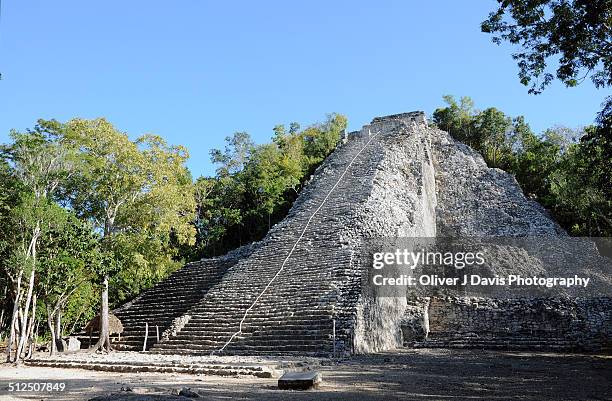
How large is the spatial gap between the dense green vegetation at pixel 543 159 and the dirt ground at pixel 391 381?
22.9ft

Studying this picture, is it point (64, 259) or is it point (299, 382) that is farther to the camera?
point (64, 259)

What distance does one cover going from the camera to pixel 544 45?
7184 millimetres

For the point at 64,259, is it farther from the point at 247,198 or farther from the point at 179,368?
the point at 247,198

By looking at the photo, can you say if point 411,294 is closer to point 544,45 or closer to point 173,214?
point 173,214

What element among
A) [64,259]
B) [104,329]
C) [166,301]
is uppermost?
[64,259]

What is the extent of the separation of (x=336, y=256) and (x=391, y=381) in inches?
255

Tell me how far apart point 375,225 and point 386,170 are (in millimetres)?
5341

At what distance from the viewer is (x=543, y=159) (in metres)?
24.8

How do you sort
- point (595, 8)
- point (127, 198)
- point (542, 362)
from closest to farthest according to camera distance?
point (595, 8)
point (542, 362)
point (127, 198)

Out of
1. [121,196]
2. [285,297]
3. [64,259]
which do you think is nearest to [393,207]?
[285,297]

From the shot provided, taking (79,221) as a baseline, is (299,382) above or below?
below

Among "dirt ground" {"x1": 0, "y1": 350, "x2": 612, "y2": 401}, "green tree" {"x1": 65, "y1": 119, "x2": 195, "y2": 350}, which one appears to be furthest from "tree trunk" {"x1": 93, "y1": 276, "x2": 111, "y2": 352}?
"dirt ground" {"x1": 0, "y1": 350, "x2": 612, "y2": 401}

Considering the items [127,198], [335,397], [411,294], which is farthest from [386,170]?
[335,397]

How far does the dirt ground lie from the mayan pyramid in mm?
1743
